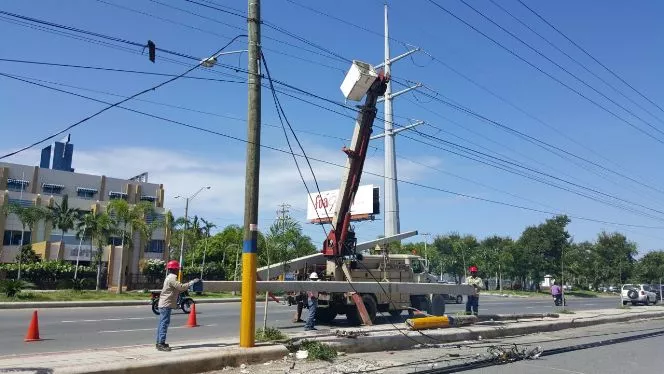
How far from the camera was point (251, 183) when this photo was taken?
36.3 ft

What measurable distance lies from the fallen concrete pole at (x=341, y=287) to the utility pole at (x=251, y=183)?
1.33m

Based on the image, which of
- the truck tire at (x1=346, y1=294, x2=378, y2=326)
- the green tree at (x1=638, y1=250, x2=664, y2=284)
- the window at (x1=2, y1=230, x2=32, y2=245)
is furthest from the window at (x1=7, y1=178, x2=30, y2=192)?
the green tree at (x1=638, y1=250, x2=664, y2=284)

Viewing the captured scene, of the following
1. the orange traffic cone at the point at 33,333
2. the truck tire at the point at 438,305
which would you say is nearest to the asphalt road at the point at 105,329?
the orange traffic cone at the point at 33,333

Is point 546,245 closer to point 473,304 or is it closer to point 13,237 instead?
point 473,304

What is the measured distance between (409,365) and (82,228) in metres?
39.2

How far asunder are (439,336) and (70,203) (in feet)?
179

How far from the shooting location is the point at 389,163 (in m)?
42.0

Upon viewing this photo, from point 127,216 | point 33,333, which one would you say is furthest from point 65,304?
point 127,216

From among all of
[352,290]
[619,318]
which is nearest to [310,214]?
[619,318]

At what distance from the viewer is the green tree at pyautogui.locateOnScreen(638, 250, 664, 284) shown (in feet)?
229

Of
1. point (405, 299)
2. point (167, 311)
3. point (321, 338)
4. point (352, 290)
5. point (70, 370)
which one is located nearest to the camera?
point (70, 370)

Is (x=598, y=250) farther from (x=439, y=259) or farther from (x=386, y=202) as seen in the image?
(x=386, y=202)

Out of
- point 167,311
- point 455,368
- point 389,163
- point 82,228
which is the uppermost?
point 389,163

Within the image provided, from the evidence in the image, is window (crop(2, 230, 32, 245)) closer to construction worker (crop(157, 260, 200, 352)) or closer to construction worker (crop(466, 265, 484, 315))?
construction worker (crop(466, 265, 484, 315))
